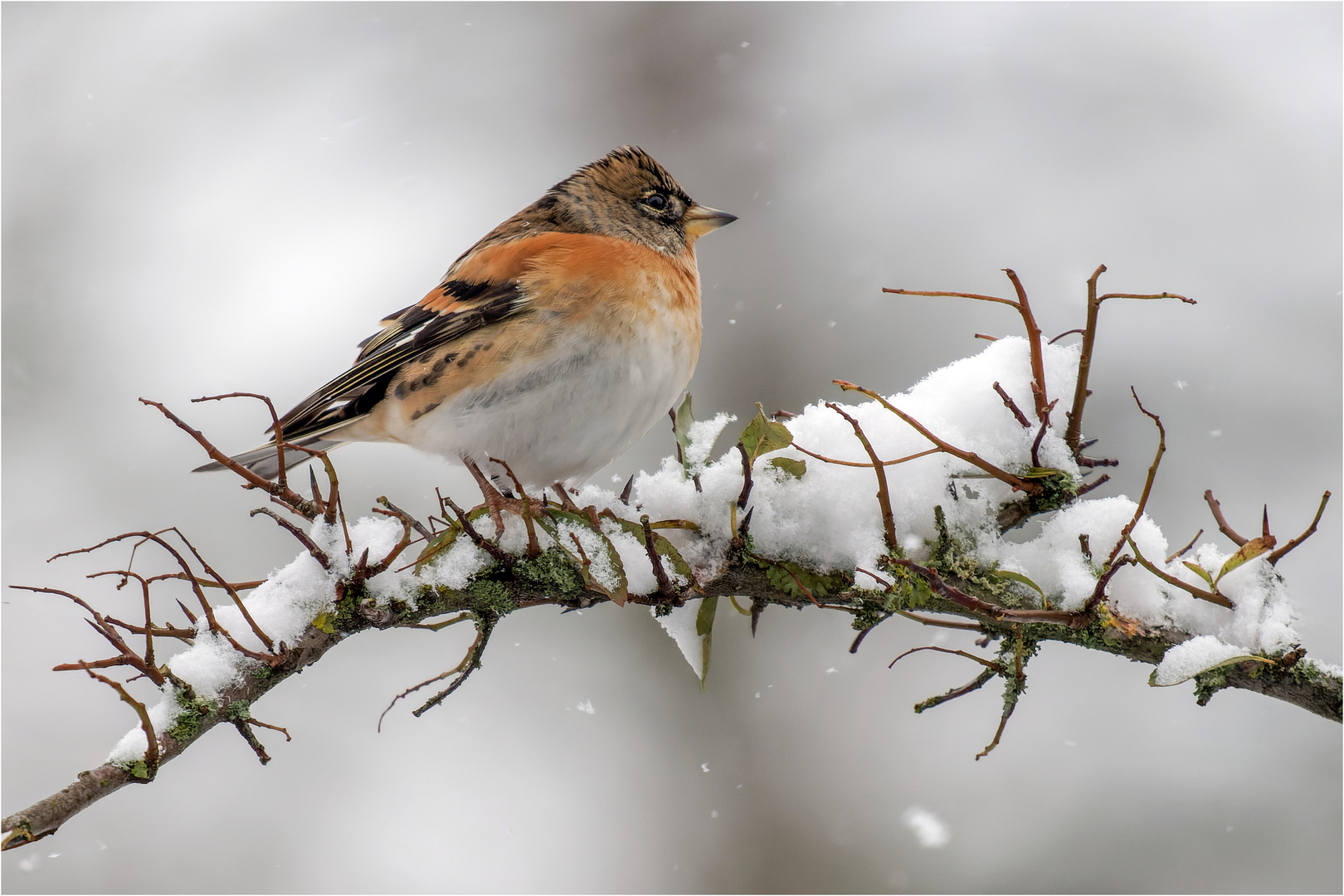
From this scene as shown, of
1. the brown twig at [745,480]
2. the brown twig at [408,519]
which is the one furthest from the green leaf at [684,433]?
the brown twig at [408,519]

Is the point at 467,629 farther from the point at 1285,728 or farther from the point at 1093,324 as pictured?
the point at 1093,324

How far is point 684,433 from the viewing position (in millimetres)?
1624

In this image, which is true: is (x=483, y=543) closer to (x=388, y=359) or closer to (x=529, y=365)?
(x=529, y=365)

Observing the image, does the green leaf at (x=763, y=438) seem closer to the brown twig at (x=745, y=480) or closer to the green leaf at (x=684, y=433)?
the brown twig at (x=745, y=480)

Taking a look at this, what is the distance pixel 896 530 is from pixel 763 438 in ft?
0.85

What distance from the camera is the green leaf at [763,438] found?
1.38 meters

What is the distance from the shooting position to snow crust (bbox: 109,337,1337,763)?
1.35 metres

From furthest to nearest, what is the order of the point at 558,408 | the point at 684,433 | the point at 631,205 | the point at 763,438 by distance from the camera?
the point at 631,205 → the point at 558,408 → the point at 684,433 → the point at 763,438

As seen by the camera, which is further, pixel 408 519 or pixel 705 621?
pixel 705 621

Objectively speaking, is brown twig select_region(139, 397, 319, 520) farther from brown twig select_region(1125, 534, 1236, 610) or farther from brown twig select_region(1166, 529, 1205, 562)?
brown twig select_region(1166, 529, 1205, 562)

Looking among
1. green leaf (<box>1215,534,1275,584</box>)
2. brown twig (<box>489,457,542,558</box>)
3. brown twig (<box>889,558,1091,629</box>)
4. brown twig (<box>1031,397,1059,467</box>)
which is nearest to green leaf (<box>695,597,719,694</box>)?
brown twig (<box>489,457,542,558</box>)

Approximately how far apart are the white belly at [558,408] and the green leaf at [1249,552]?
1217 millimetres

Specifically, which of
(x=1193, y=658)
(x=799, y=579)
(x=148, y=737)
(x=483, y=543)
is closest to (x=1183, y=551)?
(x=1193, y=658)

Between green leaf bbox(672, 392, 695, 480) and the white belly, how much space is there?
43 cm
